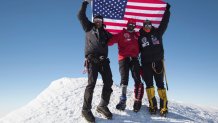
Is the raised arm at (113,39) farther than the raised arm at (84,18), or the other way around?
the raised arm at (113,39)

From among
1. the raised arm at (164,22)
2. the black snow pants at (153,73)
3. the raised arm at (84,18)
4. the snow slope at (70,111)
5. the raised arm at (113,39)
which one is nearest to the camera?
the raised arm at (84,18)

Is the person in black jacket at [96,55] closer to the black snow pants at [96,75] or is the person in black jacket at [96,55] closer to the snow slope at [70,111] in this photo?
the black snow pants at [96,75]

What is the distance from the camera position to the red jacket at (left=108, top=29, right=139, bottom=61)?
1018 centimetres

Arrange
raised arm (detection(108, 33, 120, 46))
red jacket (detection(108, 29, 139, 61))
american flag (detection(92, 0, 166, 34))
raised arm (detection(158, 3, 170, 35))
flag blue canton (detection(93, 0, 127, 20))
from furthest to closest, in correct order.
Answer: american flag (detection(92, 0, 166, 34)), flag blue canton (detection(93, 0, 127, 20)), raised arm (detection(158, 3, 170, 35)), red jacket (detection(108, 29, 139, 61)), raised arm (detection(108, 33, 120, 46))

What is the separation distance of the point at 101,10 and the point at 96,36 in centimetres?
270

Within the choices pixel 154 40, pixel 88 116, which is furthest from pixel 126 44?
pixel 88 116

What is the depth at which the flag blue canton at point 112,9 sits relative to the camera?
1187cm

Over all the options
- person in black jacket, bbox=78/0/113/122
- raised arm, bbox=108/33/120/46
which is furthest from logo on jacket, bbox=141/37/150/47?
person in black jacket, bbox=78/0/113/122

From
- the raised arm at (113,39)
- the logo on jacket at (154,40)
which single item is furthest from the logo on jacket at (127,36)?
the logo on jacket at (154,40)

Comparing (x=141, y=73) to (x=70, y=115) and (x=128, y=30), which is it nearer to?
(x=128, y=30)

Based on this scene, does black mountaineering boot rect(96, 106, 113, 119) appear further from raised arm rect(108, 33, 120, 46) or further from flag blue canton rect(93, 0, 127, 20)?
flag blue canton rect(93, 0, 127, 20)

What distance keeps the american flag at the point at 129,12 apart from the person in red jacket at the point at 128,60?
1.73 meters

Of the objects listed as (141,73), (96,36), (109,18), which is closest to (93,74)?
(96,36)

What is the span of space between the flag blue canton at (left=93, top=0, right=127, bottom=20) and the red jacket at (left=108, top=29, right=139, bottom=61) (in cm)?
194
